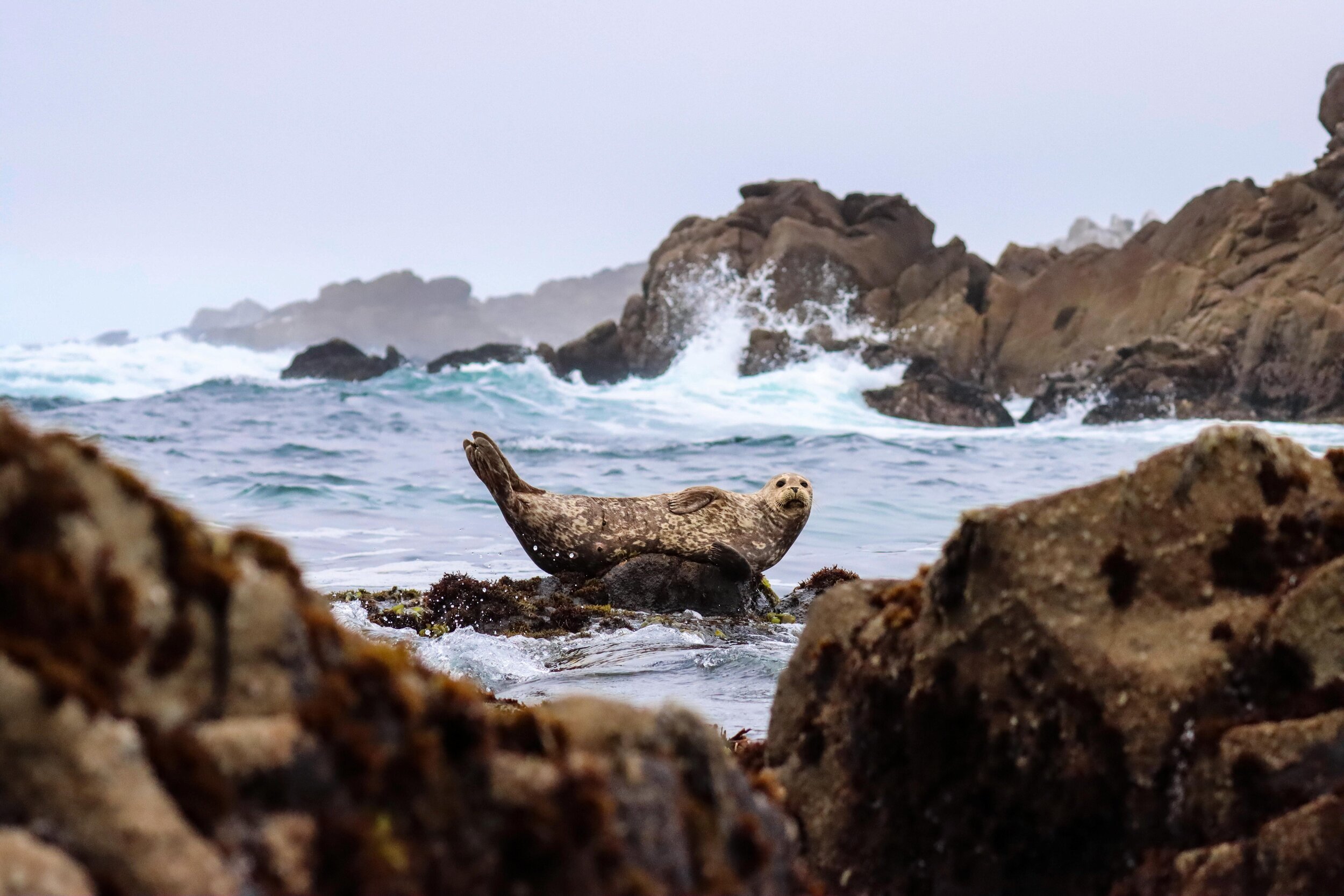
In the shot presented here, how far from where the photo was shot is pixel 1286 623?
3.87 metres

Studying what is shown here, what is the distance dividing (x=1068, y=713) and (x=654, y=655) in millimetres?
6808

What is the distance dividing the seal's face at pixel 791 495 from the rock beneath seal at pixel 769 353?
42.9 m

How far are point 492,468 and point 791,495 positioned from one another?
11.2 feet

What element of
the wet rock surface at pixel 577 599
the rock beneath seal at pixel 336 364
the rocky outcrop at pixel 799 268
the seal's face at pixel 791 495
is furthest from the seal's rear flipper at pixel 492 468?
the rock beneath seal at pixel 336 364

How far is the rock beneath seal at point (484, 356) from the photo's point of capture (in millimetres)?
66188

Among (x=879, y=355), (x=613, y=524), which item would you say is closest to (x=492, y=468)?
(x=613, y=524)

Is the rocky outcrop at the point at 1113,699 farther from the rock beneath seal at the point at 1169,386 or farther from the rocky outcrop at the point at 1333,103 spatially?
the rocky outcrop at the point at 1333,103

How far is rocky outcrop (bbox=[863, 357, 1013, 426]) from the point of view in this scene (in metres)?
44.4

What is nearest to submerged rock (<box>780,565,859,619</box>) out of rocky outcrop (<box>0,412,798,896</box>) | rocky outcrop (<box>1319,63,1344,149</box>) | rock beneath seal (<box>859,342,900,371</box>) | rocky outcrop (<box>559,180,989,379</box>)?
rocky outcrop (<box>0,412,798,896</box>)

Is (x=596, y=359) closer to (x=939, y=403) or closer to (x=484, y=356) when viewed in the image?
(x=484, y=356)

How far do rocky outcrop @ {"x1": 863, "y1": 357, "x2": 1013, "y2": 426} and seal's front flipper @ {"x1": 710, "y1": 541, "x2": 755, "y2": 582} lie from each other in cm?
3250

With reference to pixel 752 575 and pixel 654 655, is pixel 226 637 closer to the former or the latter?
pixel 654 655

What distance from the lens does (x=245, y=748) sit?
7.85ft

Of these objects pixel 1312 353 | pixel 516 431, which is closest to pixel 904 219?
pixel 1312 353
